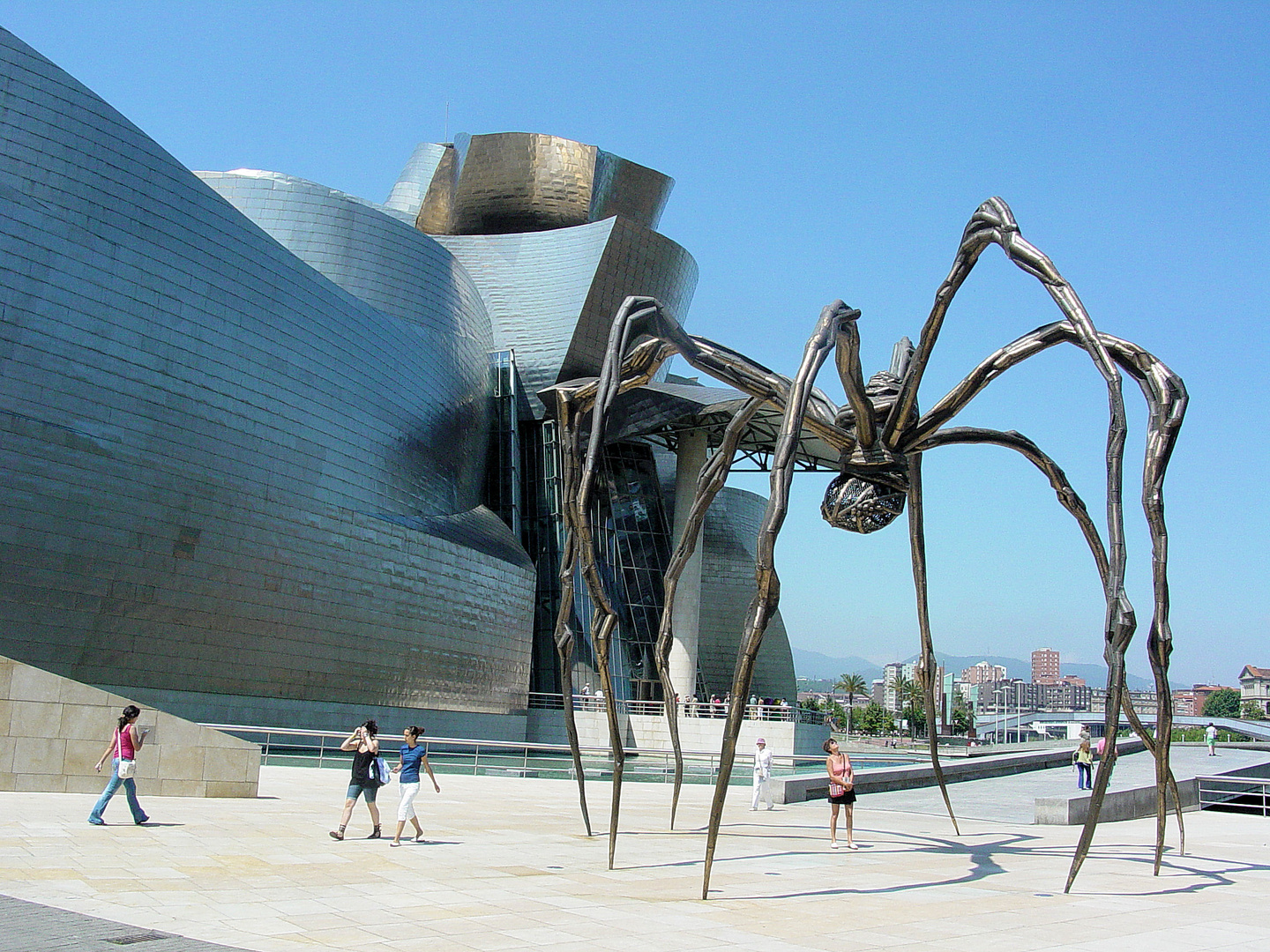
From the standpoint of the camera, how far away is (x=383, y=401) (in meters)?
32.8

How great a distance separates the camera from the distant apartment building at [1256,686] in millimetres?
164750

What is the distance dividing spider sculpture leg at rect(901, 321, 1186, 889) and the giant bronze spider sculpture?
0.01m

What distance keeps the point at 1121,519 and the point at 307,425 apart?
2518 cm

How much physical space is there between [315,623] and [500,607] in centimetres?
889

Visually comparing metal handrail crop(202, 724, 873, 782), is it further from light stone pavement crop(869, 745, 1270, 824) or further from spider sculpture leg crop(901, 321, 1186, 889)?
spider sculpture leg crop(901, 321, 1186, 889)

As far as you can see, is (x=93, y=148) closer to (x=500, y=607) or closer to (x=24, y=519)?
(x=24, y=519)

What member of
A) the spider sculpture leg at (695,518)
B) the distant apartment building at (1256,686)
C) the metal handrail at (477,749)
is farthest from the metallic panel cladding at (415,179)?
the distant apartment building at (1256,686)

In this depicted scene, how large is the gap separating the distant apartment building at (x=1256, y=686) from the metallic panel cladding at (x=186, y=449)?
166 meters

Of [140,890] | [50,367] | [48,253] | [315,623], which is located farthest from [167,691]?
[140,890]

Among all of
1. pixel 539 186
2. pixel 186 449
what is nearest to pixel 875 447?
pixel 186 449

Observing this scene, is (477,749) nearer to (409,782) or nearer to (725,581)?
(409,782)

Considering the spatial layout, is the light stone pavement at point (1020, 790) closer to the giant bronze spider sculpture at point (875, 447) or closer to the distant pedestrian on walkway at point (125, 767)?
Result: the giant bronze spider sculpture at point (875, 447)

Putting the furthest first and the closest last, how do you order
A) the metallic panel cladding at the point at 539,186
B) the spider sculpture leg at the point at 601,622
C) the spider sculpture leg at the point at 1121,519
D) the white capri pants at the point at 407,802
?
the metallic panel cladding at the point at 539,186, the white capri pants at the point at 407,802, the spider sculpture leg at the point at 601,622, the spider sculpture leg at the point at 1121,519

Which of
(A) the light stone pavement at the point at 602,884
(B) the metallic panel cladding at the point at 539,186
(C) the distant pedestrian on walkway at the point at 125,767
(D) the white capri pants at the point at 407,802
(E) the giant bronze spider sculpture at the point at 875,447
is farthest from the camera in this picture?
(B) the metallic panel cladding at the point at 539,186
